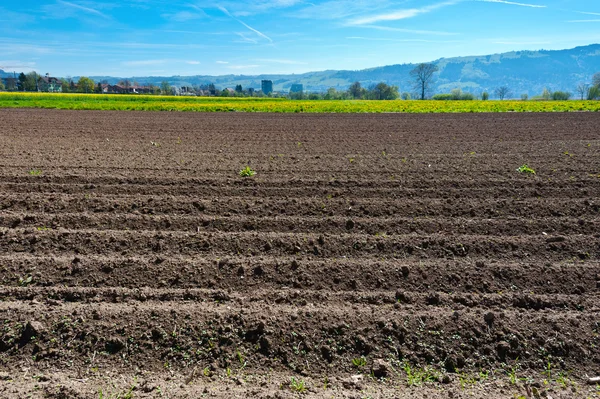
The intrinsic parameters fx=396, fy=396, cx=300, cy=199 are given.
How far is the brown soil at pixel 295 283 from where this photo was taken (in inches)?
168

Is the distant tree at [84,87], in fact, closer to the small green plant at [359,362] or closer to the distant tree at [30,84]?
the distant tree at [30,84]

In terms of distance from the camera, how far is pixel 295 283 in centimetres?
580

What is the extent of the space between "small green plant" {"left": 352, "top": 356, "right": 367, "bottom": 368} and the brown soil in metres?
0.03

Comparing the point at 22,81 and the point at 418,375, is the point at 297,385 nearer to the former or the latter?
the point at 418,375

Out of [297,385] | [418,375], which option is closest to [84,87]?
[297,385]

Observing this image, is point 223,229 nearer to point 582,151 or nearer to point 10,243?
point 10,243

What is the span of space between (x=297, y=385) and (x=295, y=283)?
73.5 inches

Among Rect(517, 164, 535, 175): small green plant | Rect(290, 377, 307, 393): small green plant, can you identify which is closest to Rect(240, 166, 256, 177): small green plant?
Rect(290, 377, 307, 393): small green plant

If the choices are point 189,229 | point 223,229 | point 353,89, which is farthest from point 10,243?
point 353,89

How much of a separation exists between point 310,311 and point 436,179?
737cm

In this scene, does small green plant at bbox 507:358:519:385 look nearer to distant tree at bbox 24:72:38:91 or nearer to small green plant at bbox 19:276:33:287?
small green plant at bbox 19:276:33:287

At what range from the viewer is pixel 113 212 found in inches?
330

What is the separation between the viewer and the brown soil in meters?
4.27

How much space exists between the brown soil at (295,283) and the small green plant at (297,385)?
7cm
